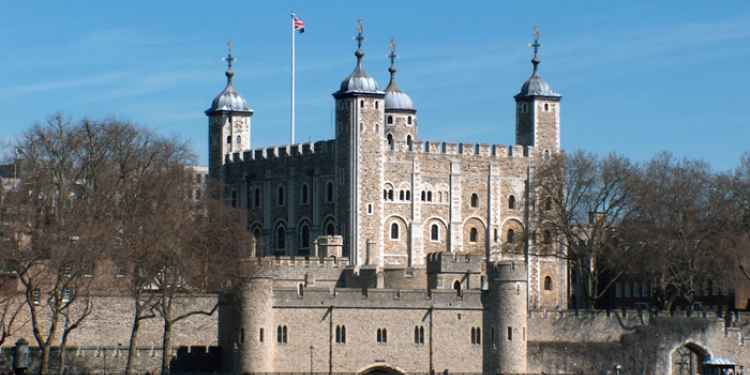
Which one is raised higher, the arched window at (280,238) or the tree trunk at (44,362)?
the arched window at (280,238)

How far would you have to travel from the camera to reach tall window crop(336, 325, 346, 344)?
8056cm

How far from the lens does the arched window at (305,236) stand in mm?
112625

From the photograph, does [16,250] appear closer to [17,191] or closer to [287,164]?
[17,191]

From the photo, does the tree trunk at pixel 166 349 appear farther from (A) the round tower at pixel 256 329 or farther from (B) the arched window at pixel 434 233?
(B) the arched window at pixel 434 233

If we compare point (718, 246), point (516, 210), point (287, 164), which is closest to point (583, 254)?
point (718, 246)

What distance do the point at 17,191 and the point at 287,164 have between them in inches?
1239

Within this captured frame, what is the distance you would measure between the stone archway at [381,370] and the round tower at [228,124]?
1616 inches

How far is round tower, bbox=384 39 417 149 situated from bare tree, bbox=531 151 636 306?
13.9 metres

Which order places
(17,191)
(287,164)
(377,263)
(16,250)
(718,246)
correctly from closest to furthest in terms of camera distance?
(16,250) → (17,191) → (718,246) → (377,263) → (287,164)

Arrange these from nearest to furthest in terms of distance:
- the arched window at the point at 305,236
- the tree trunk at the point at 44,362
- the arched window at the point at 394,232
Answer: the tree trunk at the point at 44,362
the arched window at the point at 394,232
the arched window at the point at 305,236

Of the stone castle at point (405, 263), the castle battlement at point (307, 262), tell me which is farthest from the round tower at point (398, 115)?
the castle battlement at point (307, 262)

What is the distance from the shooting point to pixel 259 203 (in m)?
117

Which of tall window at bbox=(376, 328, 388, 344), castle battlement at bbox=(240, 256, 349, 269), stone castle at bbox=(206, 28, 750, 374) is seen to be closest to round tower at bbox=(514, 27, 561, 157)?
stone castle at bbox=(206, 28, 750, 374)

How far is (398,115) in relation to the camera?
12138cm
